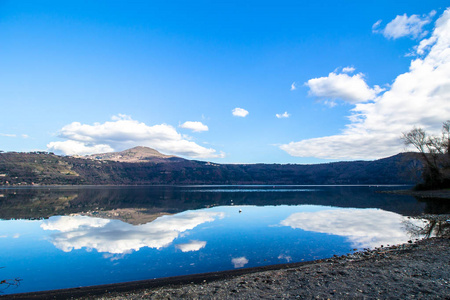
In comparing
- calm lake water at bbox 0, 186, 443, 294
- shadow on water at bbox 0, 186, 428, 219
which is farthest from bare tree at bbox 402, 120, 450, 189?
calm lake water at bbox 0, 186, 443, 294

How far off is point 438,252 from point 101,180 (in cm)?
21270

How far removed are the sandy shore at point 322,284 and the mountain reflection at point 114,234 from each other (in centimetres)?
650

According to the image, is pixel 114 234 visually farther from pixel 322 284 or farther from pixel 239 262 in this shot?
pixel 322 284

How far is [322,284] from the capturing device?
874cm

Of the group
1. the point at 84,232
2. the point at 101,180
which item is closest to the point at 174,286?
the point at 84,232

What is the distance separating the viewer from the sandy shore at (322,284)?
782cm

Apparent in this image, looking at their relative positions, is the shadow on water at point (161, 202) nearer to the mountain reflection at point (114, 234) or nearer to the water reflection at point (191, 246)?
the mountain reflection at point (114, 234)

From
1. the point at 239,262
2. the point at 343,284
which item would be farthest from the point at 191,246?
the point at 343,284

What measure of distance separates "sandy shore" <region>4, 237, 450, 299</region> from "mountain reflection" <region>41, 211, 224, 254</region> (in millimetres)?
6496

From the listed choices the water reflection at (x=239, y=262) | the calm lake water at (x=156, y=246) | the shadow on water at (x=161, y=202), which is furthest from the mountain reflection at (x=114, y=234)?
the shadow on water at (x=161, y=202)

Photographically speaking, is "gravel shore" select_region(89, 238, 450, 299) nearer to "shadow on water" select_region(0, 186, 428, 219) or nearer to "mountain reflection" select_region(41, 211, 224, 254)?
"mountain reflection" select_region(41, 211, 224, 254)

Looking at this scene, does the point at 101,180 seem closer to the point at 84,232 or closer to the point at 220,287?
the point at 84,232

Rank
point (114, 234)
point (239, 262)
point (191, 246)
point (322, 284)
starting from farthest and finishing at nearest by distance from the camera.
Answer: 1. point (114, 234)
2. point (191, 246)
3. point (239, 262)
4. point (322, 284)

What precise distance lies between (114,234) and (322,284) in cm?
1842
